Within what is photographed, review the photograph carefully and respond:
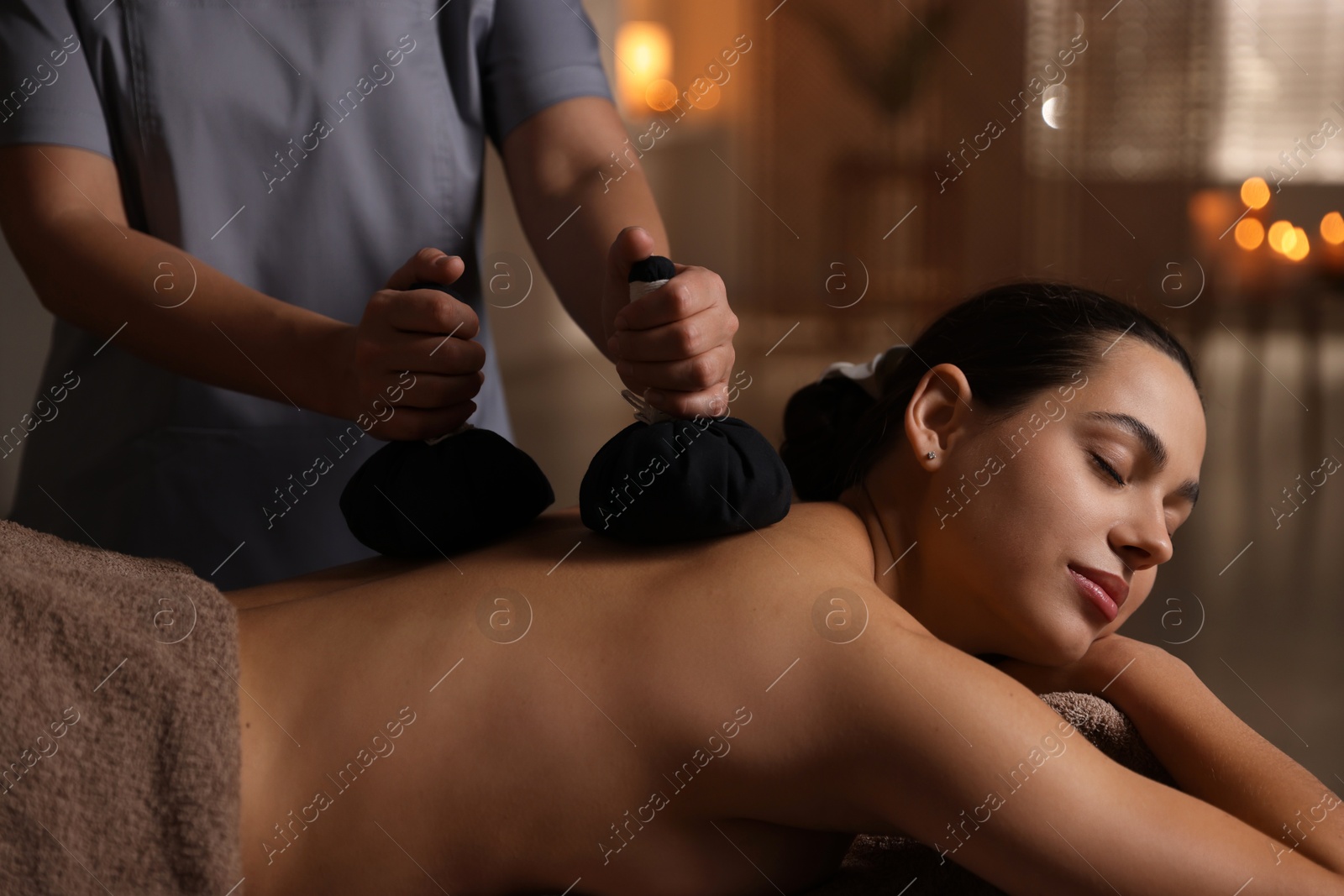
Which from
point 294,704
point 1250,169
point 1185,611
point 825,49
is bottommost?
point 1250,169

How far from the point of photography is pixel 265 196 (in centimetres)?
110

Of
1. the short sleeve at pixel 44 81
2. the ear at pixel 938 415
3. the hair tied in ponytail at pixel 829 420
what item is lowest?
the hair tied in ponytail at pixel 829 420

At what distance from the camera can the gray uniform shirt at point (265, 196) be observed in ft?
3.46

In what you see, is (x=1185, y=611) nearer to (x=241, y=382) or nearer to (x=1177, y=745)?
(x=1177, y=745)

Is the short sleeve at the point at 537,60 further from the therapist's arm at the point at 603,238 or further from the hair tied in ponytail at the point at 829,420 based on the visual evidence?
the hair tied in ponytail at the point at 829,420

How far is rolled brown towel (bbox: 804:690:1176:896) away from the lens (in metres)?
0.78

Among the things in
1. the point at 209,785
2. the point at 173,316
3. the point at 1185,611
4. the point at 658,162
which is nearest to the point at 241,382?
the point at 173,316

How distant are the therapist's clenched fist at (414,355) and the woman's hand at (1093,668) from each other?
1.75 feet

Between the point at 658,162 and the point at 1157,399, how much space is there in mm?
5913

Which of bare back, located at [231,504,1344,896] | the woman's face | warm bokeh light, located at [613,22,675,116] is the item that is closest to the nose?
the woman's face

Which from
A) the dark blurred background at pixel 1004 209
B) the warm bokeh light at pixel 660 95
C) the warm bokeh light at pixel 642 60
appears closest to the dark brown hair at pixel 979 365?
the dark blurred background at pixel 1004 209

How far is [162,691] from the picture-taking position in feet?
2.22

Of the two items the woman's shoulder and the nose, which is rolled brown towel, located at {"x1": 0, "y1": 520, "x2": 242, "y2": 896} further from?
the nose

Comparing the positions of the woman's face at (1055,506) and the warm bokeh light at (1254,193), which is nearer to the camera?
the woman's face at (1055,506)
